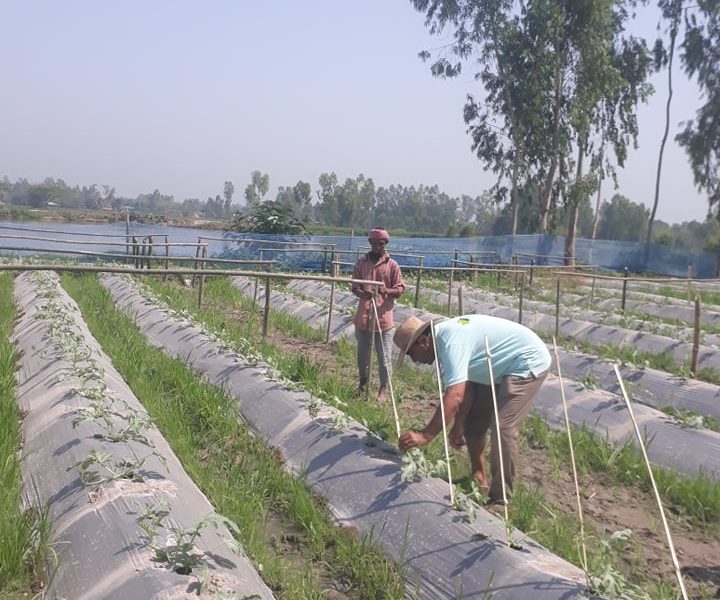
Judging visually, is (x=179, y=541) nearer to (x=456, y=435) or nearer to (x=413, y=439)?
(x=413, y=439)

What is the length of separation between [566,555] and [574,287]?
1558cm

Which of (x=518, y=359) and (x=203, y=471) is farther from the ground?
(x=518, y=359)

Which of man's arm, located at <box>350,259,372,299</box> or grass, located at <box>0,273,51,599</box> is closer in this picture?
grass, located at <box>0,273,51,599</box>

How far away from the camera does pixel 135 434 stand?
3.86 metres

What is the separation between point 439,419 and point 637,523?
4.86 feet

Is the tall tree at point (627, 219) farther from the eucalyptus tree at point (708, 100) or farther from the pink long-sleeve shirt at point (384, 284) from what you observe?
the pink long-sleeve shirt at point (384, 284)

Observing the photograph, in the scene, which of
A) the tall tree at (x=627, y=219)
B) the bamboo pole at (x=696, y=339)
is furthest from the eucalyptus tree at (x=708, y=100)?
the tall tree at (x=627, y=219)

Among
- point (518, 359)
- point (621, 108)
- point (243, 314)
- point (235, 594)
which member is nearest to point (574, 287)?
point (243, 314)

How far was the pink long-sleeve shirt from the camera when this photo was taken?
20.0 ft

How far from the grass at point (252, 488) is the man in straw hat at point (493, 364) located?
2.07 ft

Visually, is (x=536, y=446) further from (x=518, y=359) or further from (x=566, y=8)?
(x=566, y=8)

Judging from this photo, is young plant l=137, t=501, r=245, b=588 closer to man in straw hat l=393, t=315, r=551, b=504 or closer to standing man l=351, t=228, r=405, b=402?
man in straw hat l=393, t=315, r=551, b=504

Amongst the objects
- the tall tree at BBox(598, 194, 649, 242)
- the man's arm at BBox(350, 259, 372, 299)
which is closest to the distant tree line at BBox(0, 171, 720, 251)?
the tall tree at BBox(598, 194, 649, 242)

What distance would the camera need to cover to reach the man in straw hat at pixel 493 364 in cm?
360
